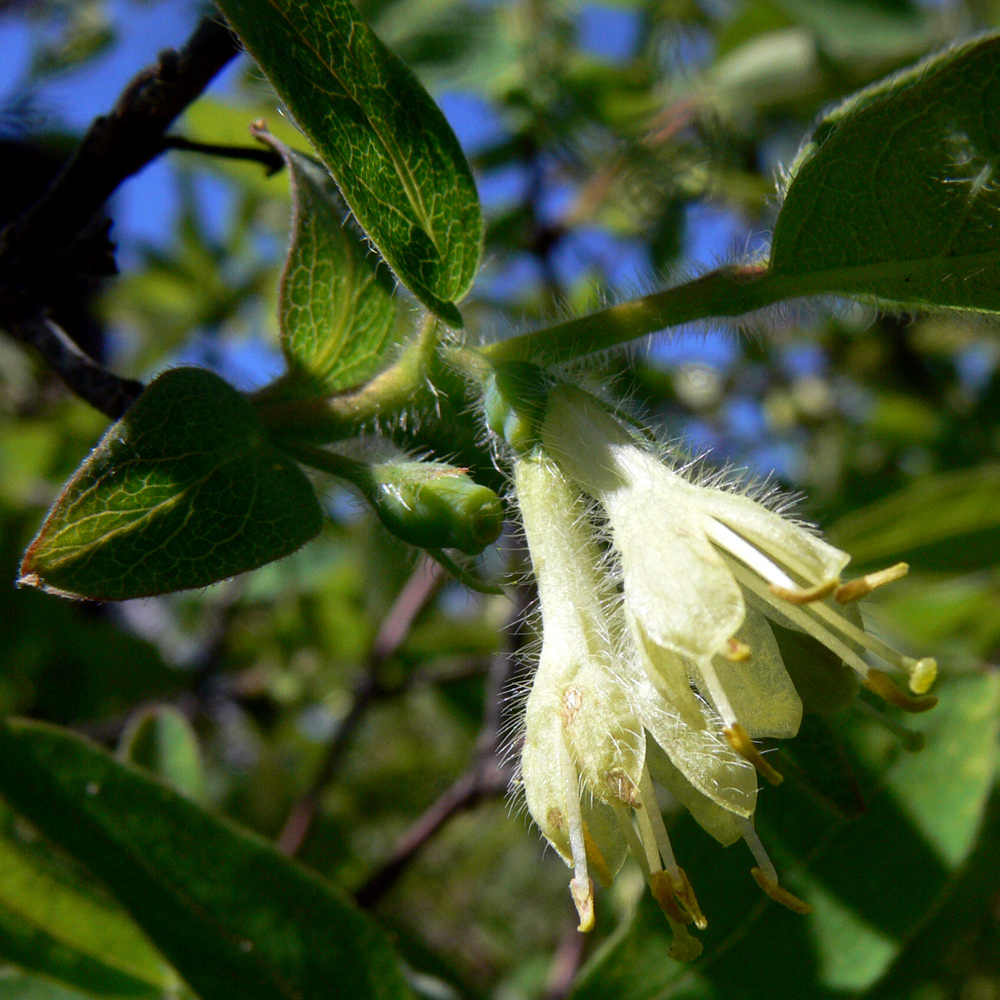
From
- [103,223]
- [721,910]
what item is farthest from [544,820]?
[103,223]

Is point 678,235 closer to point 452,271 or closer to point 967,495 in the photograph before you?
point 967,495

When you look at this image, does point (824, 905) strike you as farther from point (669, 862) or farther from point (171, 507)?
point (171, 507)

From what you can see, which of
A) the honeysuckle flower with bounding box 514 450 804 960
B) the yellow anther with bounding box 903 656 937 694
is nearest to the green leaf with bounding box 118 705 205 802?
the honeysuckle flower with bounding box 514 450 804 960

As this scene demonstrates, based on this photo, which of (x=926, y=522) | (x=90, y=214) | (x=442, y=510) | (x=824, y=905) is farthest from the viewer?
(x=926, y=522)

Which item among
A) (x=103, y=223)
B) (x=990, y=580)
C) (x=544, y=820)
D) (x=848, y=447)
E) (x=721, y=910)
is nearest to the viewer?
(x=544, y=820)

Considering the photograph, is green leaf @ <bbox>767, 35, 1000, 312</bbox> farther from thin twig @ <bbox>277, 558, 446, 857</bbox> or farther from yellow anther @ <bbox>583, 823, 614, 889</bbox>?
thin twig @ <bbox>277, 558, 446, 857</bbox>

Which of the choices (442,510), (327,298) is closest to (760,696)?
(442,510)

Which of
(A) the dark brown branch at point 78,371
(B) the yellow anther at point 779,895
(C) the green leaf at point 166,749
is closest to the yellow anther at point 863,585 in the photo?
(B) the yellow anther at point 779,895
